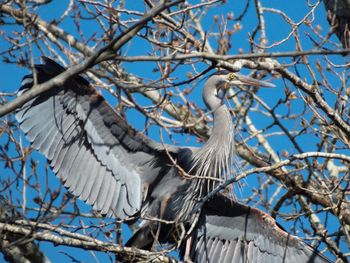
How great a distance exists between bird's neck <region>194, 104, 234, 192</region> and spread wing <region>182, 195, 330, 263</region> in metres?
0.25

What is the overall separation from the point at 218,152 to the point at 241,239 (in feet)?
2.30

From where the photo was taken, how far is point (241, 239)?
17.6 ft

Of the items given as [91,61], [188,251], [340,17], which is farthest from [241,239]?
[91,61]

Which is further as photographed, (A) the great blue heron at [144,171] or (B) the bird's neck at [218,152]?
(B) the bird's neck at [218,152]

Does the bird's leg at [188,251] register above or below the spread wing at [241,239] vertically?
below

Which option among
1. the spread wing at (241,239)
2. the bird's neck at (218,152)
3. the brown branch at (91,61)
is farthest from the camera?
the bird's neck at (218,152)

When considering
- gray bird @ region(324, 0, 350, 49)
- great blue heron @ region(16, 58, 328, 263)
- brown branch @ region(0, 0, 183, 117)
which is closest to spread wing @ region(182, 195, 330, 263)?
great blue heron @ region(16, 58, 328, 263)

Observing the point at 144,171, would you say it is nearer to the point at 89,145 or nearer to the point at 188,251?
the point at 89,145

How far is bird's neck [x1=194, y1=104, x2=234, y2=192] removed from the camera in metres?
5.54

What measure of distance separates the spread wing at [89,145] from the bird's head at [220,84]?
0.61m

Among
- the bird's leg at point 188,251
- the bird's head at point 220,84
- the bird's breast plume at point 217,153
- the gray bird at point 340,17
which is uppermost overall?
the gray bird at point 340,17

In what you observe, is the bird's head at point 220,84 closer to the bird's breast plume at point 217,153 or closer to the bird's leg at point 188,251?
the bird's breast plume at point 217,153

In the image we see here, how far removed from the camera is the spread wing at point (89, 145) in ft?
16.7

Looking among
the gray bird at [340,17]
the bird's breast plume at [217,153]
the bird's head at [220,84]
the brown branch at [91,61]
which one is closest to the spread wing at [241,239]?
the bird's breast plume at [217,153]
